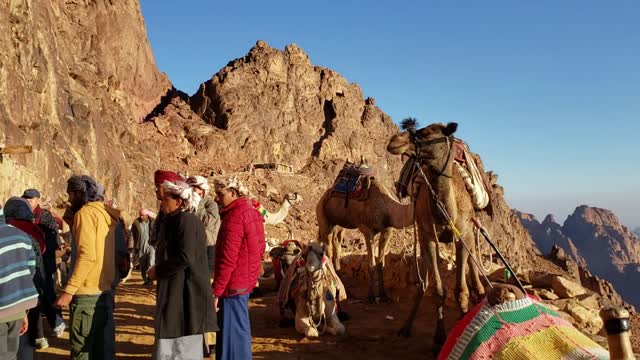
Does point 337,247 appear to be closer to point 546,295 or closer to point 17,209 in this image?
point 546,295

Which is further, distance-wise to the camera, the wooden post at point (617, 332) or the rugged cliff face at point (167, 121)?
the rugged cliff face at point (167, 121)

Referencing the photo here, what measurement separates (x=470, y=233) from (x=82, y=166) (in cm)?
2883

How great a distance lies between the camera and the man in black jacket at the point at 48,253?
572 centimetres

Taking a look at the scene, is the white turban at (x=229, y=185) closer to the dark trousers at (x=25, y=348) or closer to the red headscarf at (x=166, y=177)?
the red headscarf at (x=166, y=177)

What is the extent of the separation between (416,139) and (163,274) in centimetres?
322

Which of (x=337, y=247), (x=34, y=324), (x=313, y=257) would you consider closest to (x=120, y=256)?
(x=34, y=324)

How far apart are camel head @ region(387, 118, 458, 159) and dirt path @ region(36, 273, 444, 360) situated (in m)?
2.43

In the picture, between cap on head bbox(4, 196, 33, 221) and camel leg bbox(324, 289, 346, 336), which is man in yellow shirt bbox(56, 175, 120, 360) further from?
camel leg bbox(324, 289, 346, 336)

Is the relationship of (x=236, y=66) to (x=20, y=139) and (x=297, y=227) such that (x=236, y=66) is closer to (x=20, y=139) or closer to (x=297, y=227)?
(x=297, y=227)

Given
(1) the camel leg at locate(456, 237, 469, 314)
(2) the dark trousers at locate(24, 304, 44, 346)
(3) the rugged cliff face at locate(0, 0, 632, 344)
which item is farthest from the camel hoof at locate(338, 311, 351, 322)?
(2) the dark trousers at locate(24, 304, 44, 346)

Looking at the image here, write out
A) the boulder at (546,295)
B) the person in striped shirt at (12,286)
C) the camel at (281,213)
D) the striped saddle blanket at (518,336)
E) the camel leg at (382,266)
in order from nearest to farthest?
the striped saddle blanket at (518,336), the person in striped shirt at (12,286), the boulder at (546,295), the camel leg at (382,266), the camel at (281,213)

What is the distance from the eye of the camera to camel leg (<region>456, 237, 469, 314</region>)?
5098 mm

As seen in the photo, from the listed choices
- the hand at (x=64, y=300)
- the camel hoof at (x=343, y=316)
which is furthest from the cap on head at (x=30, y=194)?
the camel hoof at (x=343, y=316)

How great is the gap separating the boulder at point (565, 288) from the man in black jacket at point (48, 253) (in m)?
7.04
